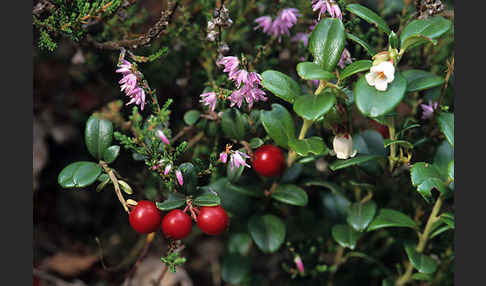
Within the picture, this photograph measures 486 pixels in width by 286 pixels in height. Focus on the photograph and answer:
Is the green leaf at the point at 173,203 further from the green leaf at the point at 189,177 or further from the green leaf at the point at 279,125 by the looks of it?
the green leaf at the point at 279,125

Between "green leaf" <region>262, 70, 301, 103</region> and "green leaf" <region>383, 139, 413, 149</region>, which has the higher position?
"green leaf" <region>262, 70, 301, 103</region>

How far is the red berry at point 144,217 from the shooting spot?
1.62 metres

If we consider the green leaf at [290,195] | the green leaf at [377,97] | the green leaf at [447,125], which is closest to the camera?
the green leaf at [377,97]

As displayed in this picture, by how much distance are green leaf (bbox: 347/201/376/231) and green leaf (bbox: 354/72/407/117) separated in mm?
672

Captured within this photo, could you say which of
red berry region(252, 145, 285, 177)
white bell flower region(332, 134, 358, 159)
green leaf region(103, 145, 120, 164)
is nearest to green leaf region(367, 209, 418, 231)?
white bell flower region(332, 134, 358, 159)

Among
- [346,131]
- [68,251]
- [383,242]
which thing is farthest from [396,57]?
[68,251]

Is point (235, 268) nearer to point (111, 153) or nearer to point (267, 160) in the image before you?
point (267, 160)

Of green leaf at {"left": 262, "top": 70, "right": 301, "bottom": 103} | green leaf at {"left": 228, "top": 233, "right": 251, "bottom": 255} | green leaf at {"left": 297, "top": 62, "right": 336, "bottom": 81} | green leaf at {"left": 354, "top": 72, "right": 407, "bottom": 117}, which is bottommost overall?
green leaf at {"left": 228, "top": 233, "right": 251, "bottom": 255}

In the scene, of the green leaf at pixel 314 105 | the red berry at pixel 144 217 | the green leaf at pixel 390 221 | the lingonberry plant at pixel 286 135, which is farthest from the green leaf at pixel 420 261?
the red berry at pixel 144 217

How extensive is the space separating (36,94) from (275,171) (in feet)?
6.28

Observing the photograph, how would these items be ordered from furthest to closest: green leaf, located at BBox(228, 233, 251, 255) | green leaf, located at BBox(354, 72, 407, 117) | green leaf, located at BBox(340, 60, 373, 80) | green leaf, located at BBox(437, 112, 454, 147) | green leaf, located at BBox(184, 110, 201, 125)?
green leaf, located at BBox(228, 233, 251, 255)
green leaf, located at BBox(184, 110, 201, 125)
green leaf, located at BBox(437, 112, 454, 147)
green leaf, located at BBox(340, 60, 373, 80)
green leaf, located at BBox(354, 72, 407, 117)

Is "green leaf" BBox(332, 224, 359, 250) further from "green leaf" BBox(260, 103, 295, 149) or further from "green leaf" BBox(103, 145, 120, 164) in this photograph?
"green leaf" BBox(103, 145, 120, 164)

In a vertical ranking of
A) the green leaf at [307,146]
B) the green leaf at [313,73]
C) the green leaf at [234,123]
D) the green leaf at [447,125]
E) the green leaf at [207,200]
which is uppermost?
the green leaf at [313,73]

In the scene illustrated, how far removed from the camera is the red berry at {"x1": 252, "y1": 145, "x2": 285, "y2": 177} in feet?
6.03
